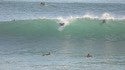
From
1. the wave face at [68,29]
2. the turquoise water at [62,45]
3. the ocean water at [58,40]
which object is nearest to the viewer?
the turquoise water at [62,45]

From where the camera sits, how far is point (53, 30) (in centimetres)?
3825

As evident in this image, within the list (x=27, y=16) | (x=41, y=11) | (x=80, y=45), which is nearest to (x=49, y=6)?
(x=41, y=11)

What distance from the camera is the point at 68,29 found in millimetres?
38281

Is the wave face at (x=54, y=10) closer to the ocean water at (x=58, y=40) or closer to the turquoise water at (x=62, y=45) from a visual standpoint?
the ocean water at (x=58, y=40)

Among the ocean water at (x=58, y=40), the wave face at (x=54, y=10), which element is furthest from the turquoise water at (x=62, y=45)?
the wave face at (x=54, y=10)

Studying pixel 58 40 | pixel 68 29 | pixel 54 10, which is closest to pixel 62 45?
pixel 58 40

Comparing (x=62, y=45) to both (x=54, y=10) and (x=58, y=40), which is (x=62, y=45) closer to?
(x=58, y=40)

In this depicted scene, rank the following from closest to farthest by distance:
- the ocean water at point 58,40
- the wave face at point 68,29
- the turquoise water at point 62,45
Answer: the turquoise water at point 62,45 < the ocean water at point 58,40 < the wave face at point 68,29

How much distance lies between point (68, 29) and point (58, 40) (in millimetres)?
3436

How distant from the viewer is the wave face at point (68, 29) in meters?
36.7

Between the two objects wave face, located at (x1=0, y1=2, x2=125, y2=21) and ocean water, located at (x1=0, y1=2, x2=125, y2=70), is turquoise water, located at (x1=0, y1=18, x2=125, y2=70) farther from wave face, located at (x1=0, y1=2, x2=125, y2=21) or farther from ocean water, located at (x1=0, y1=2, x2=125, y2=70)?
wave face, located at (x1=0, y1=2, x2=125, y2=21)

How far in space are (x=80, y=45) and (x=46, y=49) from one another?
2.39 m

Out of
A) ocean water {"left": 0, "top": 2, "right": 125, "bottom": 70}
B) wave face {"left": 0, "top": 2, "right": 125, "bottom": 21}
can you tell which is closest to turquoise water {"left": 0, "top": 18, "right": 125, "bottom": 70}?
ocean water {"left": 0, "top": 2, "right": 125, "bottom": 70}

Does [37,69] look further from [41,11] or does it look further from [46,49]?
[41,11]
